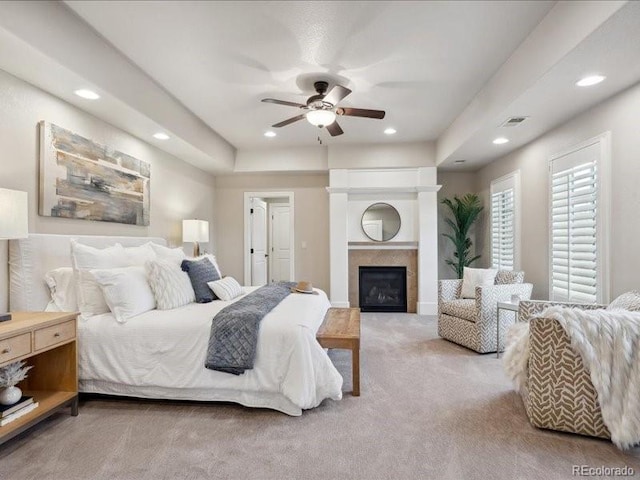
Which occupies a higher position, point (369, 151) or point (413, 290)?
point (369, 151)

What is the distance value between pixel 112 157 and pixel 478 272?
4.27m

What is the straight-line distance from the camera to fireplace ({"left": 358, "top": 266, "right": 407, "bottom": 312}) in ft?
19.0

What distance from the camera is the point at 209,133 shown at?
4.79 m

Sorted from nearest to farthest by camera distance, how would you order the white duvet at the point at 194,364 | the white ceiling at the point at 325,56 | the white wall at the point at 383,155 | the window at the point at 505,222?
the white ceiling at the point at 325,56, the white duvet at the point at 194,364, the window at the point at 505,222, the white wall at the point at 383,155

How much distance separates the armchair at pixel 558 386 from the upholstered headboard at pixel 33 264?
3504 mm

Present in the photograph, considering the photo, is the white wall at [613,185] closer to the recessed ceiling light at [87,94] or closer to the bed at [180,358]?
the bed at [180,358]

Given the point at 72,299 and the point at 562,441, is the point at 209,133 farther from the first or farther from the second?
the point at 562,441

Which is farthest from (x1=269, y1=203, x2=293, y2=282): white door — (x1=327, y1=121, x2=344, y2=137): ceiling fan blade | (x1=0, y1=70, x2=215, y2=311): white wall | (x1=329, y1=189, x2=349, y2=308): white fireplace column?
(x1=327, y1=121, x2=344, y2=137): ceiling fan blade

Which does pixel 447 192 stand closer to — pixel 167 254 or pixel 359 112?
pixel 359 112

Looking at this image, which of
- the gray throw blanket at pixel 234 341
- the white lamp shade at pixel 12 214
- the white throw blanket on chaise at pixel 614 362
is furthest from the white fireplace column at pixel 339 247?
the white lamp shade at pixel 12 214

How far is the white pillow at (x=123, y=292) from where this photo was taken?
8.50 ft

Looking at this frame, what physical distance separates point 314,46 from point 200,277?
2236mm

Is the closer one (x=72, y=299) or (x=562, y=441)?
(x=562, y=441)

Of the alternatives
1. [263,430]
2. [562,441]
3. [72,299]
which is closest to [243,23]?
[72,299]
